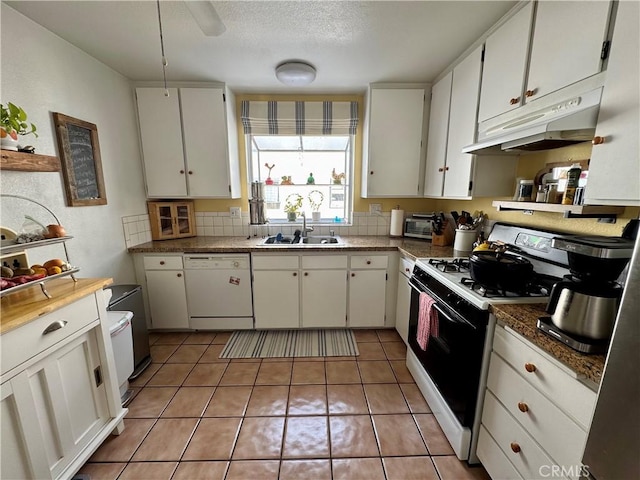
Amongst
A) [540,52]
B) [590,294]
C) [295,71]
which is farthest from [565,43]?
[295,71]

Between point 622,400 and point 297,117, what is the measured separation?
9.60 ft

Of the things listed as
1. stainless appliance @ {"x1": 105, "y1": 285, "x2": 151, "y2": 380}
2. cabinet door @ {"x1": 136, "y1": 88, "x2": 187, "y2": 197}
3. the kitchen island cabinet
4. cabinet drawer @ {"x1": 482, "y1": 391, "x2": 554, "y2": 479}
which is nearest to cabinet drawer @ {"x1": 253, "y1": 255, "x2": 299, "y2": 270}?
stainless appliance @ {"x1": 105, "y1": 285, "x2": 151, "y2": 380}

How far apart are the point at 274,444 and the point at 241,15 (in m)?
2.52

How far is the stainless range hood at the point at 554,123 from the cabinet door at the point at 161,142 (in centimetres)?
263

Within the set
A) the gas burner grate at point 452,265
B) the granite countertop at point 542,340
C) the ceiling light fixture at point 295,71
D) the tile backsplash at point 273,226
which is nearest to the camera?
the granite countertop at point 542,340

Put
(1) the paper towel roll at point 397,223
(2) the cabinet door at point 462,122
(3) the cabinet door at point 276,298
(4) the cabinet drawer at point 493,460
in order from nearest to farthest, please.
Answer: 1. (4) the cabinet drawer at point 493,460
2. (2) the cabinet door at point 462,122
3. (3) the cabinet door at point 276,298
4. (1) the paper towel roll at point 397,223

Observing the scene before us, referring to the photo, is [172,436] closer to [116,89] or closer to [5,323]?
[5,323]

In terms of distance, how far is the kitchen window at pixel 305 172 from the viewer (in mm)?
3010

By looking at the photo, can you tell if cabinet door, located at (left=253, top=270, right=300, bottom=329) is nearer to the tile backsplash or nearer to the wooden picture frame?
the tile backsplash

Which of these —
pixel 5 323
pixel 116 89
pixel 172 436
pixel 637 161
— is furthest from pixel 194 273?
pixel 637 161

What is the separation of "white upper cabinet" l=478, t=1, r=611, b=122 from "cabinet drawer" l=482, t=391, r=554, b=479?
1.49m

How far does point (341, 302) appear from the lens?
8.39 feet

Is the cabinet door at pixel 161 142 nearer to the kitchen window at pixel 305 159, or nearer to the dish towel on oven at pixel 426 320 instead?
the kitchen window at pixel 305 159

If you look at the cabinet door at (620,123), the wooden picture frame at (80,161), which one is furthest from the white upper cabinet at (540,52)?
the wooden picture frame at (80,161)
